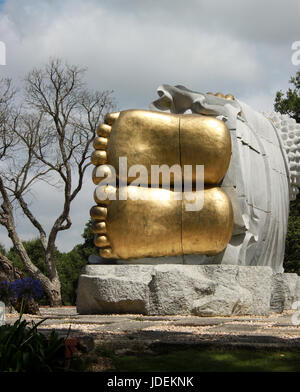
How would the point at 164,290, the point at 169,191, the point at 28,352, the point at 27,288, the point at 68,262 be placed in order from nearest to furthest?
1. the point at 28,352
2. the point at 27,288
3. the point at 164,290
4. the point at 169,191
5. the point at 68,262

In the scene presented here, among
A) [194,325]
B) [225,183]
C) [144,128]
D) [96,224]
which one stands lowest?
[194,325]

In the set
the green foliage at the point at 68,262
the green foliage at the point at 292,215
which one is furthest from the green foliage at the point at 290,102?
the green foliage at the point at 68,262

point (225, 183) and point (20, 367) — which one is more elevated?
point (225, 183)

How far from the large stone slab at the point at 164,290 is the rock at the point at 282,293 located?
1258 mm

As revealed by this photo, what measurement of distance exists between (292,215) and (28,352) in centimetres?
1613

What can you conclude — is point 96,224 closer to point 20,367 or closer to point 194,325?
point 194,325

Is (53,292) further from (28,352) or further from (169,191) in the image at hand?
(28,352)

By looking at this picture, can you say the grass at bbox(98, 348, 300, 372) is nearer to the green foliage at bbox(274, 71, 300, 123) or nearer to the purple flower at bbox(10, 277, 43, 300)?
the purple flower at bbox(10, 277, 43, 300)

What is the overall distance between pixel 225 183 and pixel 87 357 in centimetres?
512

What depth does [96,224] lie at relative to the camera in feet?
25.8

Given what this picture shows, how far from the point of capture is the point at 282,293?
8867mm

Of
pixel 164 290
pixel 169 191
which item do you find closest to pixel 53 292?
pixel 169 191

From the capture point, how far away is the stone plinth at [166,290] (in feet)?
23.7
